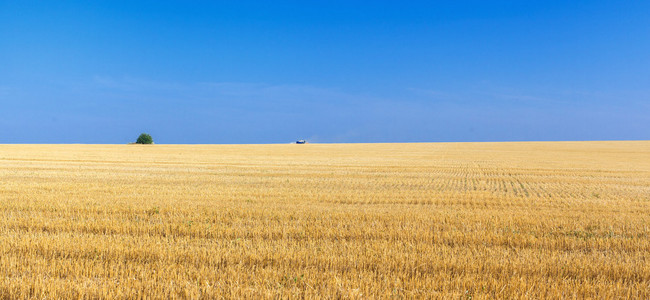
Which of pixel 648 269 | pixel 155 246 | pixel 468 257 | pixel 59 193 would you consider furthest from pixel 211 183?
pixel 648 269

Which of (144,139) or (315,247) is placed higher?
(144,139)

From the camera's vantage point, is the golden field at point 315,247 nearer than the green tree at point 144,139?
Yes

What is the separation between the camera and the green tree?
92625mm

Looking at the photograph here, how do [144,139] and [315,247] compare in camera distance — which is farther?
[144,139]

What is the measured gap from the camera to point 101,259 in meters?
6.96

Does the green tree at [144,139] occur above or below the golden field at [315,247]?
above

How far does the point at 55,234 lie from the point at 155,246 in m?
2.51

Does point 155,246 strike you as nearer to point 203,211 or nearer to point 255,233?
point 255,233

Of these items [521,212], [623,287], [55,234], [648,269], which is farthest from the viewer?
[521,212]

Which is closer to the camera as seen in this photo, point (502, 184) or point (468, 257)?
point (468, 257)

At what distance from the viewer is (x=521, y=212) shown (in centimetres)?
1216

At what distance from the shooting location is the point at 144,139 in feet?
305

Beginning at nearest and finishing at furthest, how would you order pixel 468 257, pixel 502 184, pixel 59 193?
pixel 468 257, pixel 59 193, pixel 502 184

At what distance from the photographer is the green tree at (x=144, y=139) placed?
304 feet
